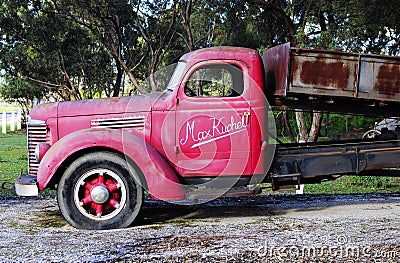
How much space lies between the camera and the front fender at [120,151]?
6.38m

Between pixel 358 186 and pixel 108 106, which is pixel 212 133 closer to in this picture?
pixel 108 106

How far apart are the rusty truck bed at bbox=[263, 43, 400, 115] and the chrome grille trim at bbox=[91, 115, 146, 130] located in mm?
1734

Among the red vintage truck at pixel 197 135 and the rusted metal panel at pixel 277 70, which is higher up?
the rusted metal panel at pixel 277 70

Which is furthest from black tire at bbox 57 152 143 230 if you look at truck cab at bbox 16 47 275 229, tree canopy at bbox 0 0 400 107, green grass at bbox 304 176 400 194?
tree canopy at bbox 0 0 400 107

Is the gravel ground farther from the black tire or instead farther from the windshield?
the windshield

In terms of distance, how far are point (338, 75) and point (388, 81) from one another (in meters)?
0.64

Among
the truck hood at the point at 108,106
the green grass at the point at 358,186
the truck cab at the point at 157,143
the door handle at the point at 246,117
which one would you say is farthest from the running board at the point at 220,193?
the green grass at the point at 358,186

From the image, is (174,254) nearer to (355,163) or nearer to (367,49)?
(355,163)

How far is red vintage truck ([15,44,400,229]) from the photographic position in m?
6.41

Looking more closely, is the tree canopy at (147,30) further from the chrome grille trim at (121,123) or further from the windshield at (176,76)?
the chrome grille trim at (121,123)

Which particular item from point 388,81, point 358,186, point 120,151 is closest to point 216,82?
point 120,151

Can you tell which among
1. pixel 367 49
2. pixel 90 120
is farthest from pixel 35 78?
pixel 90 120

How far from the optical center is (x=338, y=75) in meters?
6.80

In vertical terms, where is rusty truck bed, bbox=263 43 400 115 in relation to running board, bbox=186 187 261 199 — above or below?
above
